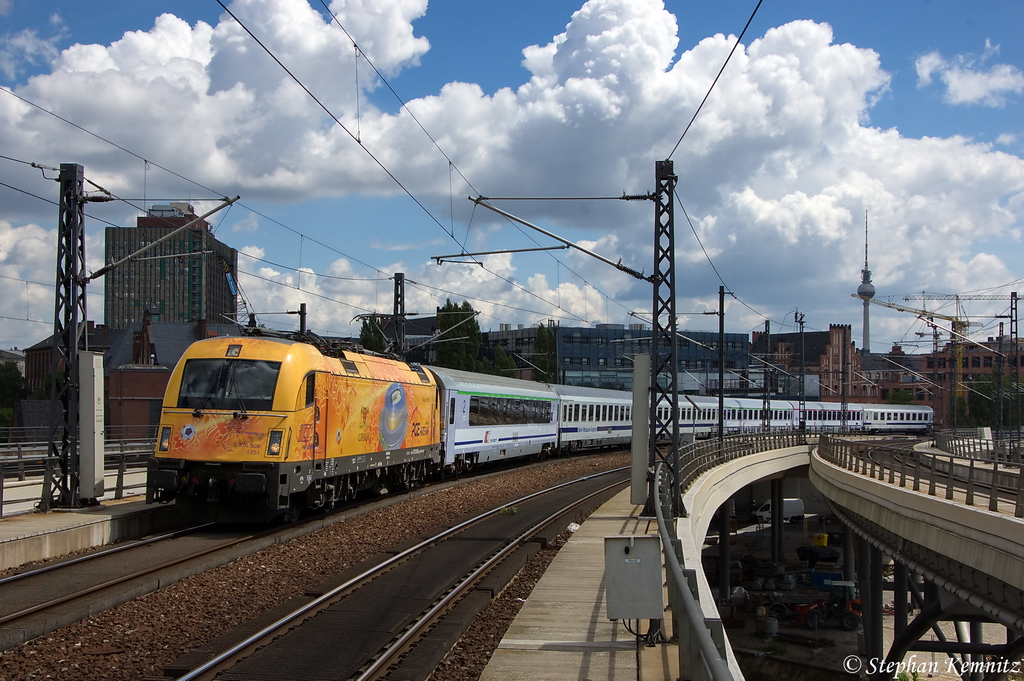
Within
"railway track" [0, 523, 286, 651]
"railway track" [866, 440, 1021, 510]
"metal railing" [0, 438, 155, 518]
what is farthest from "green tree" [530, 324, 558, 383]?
"railway track" [0, 523, 286, 651]

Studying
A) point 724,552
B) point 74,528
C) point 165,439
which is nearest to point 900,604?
A: point 724,552

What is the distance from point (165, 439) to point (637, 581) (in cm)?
1055

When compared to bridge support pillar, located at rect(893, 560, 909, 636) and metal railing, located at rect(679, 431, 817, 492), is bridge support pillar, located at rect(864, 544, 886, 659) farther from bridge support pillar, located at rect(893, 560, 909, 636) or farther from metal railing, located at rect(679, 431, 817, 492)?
metal railing, located at rect(679, 431, 817, 492)

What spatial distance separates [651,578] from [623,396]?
4310 centimetres

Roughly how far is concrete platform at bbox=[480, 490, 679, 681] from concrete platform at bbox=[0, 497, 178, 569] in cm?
738

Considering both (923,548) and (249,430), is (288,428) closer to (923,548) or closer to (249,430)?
(249,430)

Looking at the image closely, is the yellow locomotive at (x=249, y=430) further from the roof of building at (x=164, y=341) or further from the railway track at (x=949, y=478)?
the roof of building at (x=164, y=341)

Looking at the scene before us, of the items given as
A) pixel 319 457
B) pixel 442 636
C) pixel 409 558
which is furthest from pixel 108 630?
pixel 319 457

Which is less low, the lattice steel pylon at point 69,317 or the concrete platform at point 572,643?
the lattice steel pylon at point 69,317

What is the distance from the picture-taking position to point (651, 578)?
8.37m

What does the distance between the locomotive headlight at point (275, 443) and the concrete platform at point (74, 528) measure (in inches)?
109

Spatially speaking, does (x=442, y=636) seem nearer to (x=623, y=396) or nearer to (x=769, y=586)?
(x=769, y=586)

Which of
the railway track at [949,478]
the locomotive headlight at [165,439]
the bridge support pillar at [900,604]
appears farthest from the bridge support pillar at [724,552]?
the locomotive headlight at [165,439]

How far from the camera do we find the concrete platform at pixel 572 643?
317 inches
